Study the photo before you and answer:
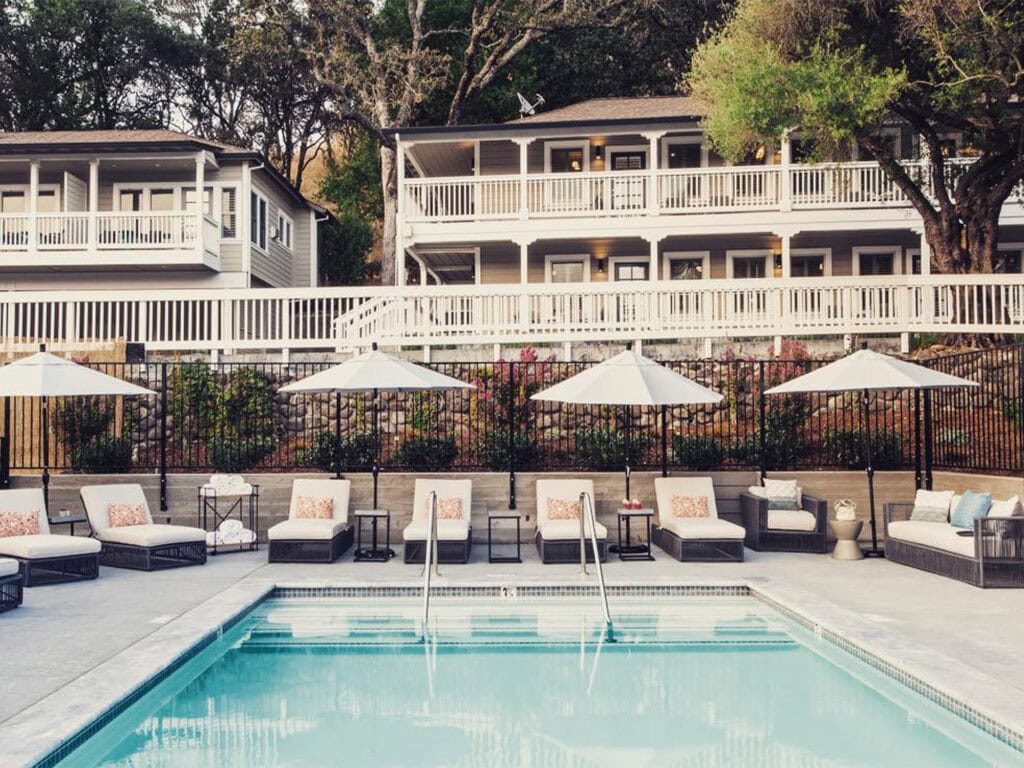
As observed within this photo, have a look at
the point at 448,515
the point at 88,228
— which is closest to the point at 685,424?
the point at 448,515

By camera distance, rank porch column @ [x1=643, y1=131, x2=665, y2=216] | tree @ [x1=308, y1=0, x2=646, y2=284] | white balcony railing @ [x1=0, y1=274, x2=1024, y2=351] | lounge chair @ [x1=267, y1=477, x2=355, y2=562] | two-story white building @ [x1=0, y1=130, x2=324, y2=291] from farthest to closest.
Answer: tree @ [x1=308, y1=0, x2=646, y2=284] → two-story white building @ [x1=0, y1=130, x2=324, y2=291] → porch column @ [x1=643, y1=131, x2=665, y2=216] → white balcony railing @ [x1=0, y1=274, x2=1024, y2=351] → lounge chair @ [x1=267, y1=477, x2=355, y2=562]

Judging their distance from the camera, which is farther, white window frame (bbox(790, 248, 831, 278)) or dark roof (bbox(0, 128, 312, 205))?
white window frame (bbox(790, 248, 831, 278))

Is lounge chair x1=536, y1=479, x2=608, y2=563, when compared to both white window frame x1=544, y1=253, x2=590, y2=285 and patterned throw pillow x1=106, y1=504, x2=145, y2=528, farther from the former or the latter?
white window frame x1=544, y1=253, x2=590, y2=285

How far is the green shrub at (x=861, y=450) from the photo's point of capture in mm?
14383

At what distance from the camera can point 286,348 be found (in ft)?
Result: 60.6

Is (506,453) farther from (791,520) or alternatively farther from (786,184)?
(786,184)

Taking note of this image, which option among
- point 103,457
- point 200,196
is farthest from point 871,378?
point 200,196

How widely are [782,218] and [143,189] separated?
56.3ft

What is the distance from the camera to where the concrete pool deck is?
602 cm

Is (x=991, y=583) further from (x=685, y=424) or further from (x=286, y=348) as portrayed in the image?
(x=286, y=348)

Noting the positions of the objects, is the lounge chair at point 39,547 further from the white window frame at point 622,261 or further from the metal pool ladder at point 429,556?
the white window frame at point 622,261

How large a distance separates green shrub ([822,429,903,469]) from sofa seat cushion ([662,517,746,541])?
11.2 ft

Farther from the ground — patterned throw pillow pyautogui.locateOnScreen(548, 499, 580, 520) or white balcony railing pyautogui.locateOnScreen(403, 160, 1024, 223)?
white balcony railing pyautogui.locateOnScreen(403, 160, 1024, 223)

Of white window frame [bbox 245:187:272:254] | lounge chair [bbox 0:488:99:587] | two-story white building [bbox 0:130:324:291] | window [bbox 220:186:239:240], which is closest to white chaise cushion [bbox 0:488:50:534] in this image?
lounge chair [bbox 0:488:99:587]
